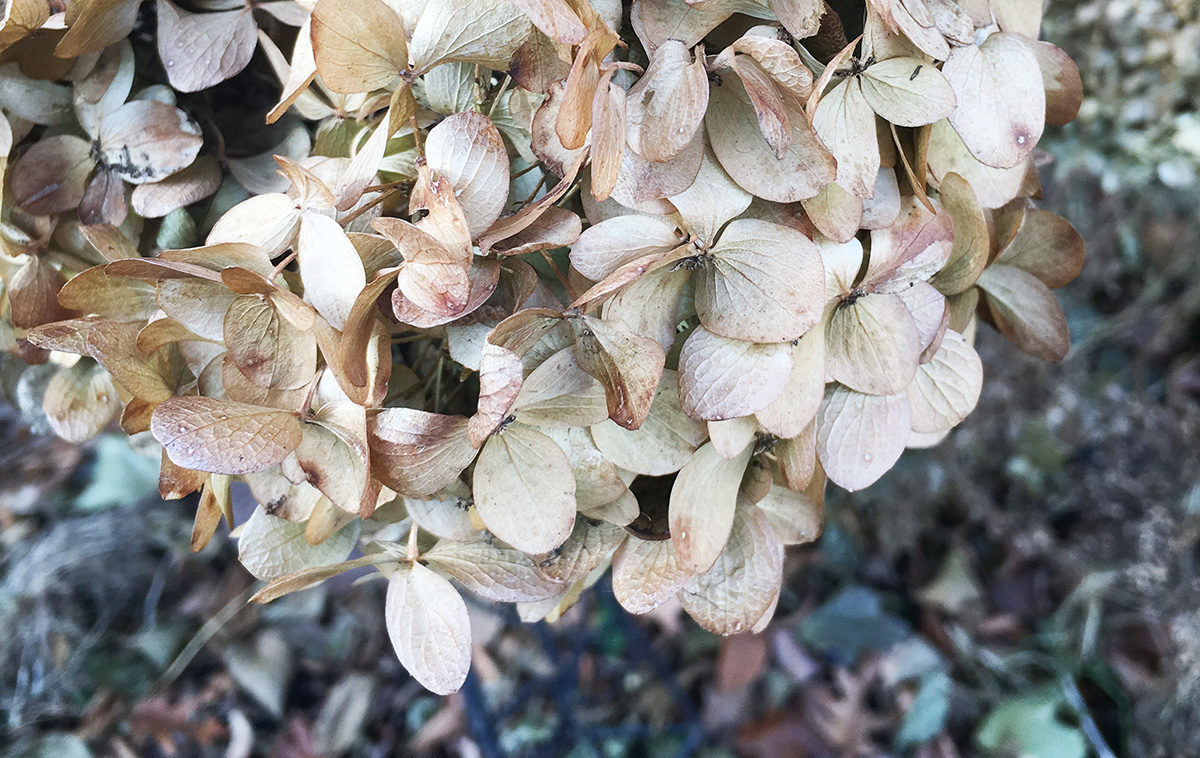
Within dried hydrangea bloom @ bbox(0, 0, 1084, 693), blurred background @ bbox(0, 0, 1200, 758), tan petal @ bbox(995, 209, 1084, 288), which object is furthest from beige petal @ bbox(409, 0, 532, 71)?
blurred background @ bbox(0, 0, 1200, 758)

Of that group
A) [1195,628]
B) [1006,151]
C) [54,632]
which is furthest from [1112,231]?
[54,632]

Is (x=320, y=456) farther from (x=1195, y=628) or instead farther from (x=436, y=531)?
(x=1195, y=628)

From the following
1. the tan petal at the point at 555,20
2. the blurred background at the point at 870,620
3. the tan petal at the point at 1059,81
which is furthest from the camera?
the blurred background at the point at 870,620

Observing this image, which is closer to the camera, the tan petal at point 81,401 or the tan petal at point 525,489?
the tan petal at point 525,489

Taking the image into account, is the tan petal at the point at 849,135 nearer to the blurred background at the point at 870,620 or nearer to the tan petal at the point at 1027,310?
the tan petal at the point at 1027,310

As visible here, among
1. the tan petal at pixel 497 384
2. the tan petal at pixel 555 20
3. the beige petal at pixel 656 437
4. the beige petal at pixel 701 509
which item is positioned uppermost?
the tan petal at pixel 555 20

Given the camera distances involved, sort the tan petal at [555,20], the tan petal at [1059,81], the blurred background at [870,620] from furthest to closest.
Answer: the blurred background at [870,620], the tan petal at [1059,81], the tan petal at [555,20]

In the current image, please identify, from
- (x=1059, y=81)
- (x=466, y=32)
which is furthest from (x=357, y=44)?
(x=1059, y=81)

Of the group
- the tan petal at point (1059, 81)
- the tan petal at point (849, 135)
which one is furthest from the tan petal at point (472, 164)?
the tan petal at point (1059, 81)
